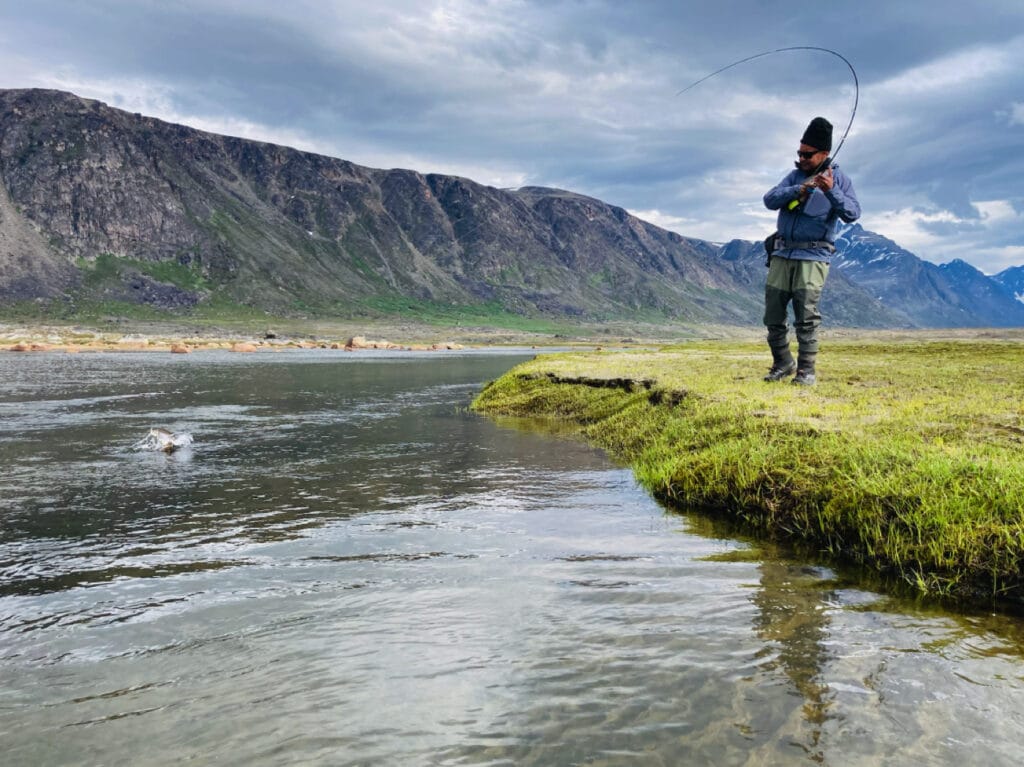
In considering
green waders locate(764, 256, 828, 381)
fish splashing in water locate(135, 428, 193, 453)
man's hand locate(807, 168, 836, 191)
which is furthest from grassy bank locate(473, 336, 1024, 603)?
fish splashing in water locate(135, 428, 193, 453)

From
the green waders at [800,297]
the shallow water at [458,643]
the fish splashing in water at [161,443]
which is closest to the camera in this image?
the shallow water at [458,643]

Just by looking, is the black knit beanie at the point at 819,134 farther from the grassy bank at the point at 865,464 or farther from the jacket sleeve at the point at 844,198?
the grassy bank at the point at 865,464

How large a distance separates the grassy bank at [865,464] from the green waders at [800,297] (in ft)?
3.03

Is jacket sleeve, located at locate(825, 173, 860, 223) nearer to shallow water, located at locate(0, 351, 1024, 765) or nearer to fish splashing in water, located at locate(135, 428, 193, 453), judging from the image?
shallow water, located at locate(0, 351, 1024, 765)

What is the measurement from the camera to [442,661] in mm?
4180

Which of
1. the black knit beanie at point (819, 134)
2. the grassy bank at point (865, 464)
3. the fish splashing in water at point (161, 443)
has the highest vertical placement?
the black knit beanie at point (819, 134)

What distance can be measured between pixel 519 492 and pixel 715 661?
18.4ft

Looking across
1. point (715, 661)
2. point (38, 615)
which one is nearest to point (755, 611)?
point (715, 661)

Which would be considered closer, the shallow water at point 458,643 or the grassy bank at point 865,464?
the shallow water at point 458,643

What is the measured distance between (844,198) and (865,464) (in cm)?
788

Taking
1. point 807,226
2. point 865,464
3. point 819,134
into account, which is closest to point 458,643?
point 865,464

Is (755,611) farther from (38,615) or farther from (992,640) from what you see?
(38,615)

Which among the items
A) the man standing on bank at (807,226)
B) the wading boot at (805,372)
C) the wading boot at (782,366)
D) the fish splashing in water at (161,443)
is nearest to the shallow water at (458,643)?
the fish splashing in water at (161,443)

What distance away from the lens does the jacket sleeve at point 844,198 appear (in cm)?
1262
